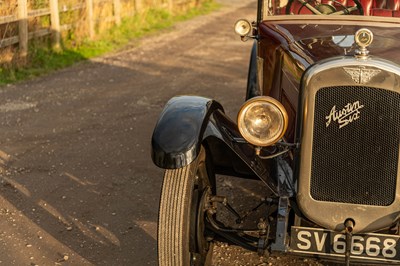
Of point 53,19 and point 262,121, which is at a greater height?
point 262,121

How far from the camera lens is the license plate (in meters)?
3.56

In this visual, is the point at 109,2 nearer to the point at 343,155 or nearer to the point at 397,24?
the point at 397,24

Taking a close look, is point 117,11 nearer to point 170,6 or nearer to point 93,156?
point 170,6

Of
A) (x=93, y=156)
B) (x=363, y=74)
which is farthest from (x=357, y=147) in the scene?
(x=93, y=156)

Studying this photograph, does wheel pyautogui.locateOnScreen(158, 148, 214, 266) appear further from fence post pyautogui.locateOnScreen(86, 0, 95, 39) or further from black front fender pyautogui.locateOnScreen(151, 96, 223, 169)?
fence post pyautogui.locateOnScreen(86, 0, 95, 39)

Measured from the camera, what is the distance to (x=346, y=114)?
350 cm

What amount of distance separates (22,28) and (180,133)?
24.6 ft

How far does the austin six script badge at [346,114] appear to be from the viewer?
11.4 feet

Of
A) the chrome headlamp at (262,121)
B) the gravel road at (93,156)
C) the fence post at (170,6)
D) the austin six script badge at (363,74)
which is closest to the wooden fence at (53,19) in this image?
the gravel road at (93,156)

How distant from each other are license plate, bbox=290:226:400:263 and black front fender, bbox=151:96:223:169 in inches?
26.5

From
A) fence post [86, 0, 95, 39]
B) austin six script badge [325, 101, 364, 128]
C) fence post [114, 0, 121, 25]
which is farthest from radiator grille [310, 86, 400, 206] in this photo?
fence post [114, 0, 121, 25]

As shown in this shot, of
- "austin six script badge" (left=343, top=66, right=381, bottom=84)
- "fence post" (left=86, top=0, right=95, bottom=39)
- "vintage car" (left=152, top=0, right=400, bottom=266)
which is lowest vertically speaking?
"fence post" (left=86, top=0, right=95, bottom=39)

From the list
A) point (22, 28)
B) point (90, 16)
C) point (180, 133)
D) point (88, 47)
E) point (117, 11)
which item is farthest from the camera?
point (117, 11)

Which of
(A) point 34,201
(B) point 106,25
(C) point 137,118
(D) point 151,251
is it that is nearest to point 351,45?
(D) point 151,251
